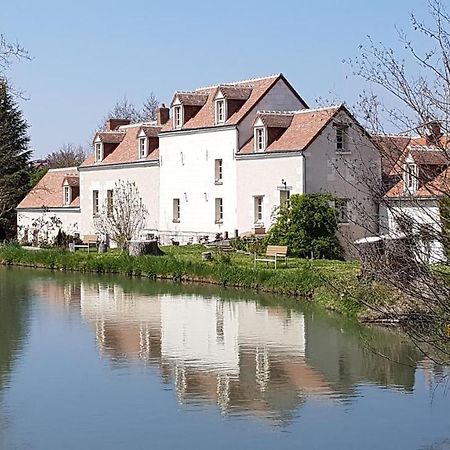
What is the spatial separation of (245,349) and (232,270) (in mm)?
11220

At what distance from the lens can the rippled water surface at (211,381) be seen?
12727mm

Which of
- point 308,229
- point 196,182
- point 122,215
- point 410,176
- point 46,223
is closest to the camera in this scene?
point 410,176

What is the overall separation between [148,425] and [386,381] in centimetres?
485

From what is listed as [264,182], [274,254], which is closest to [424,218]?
[274,254]

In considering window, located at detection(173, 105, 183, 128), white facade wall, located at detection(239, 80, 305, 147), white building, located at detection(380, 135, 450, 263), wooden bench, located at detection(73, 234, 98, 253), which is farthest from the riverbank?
white building, located at detection(380, 135, 450, 263)

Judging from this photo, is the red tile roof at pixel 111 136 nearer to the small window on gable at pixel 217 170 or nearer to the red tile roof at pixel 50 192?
the red tile roof at pixel 50 192

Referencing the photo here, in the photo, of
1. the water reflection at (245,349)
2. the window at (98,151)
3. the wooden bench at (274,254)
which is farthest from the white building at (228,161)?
the water reflection at (245,349)

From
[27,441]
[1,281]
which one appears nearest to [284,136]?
[1,281]

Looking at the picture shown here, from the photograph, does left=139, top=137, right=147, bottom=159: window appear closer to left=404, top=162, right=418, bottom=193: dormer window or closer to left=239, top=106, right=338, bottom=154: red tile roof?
left=239, top=106, right=338, bottom=154: red tile roof

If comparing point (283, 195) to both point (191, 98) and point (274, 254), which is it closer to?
point (274, 254)

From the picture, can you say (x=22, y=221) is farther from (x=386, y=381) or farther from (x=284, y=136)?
(x=386, y=381)

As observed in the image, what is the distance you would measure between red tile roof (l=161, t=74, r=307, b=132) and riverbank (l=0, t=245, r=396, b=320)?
558cm

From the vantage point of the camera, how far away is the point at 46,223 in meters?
50.4

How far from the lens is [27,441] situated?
12.4 m
